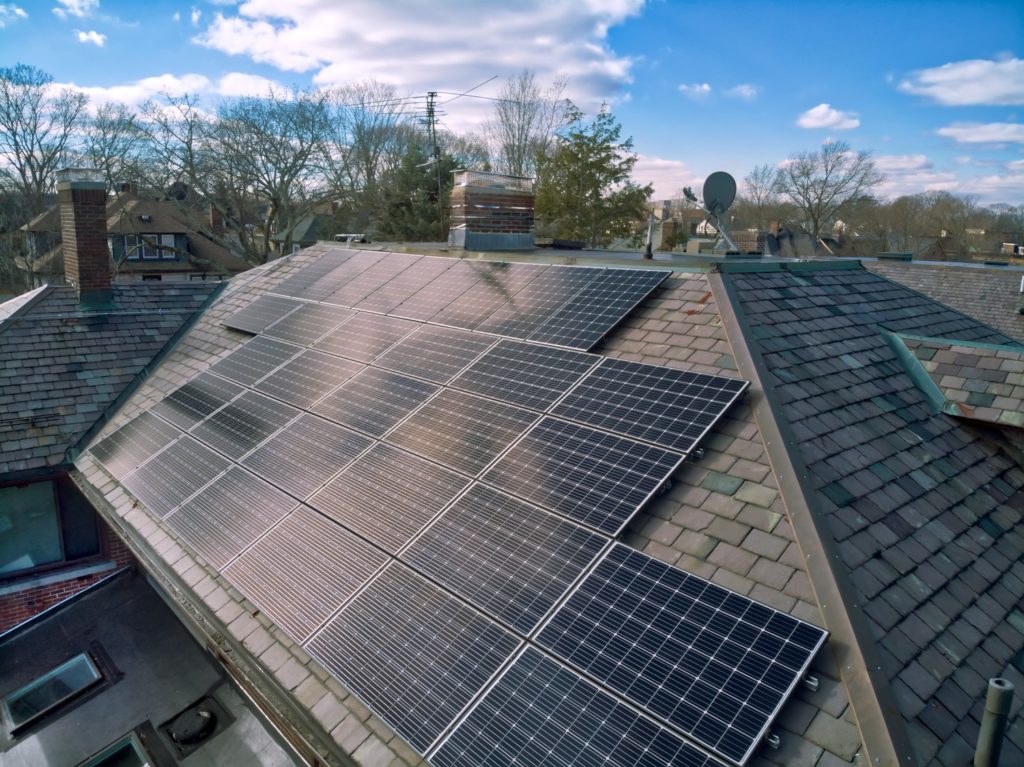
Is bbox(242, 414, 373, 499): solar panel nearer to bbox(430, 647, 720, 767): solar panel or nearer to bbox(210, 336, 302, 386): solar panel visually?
bbox(210, 336, 302, 386): solar panel

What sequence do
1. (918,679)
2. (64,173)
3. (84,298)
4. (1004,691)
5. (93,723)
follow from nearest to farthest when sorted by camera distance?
1. (1004,691)
2. (918,679)
3. (93,723)
4. (84,298)
5. (64,173)

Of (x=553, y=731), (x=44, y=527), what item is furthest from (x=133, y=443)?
(x=553, y=731)

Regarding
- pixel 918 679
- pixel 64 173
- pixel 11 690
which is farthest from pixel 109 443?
pixel 918 679

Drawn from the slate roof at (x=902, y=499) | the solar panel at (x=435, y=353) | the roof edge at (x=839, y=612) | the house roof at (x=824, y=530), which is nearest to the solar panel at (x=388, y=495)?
the house roof at (x=824, y=530)

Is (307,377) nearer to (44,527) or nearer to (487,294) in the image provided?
(487,294)

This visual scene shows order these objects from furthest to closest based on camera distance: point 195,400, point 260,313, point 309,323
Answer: point 260,313, point 309,323, point 195,400

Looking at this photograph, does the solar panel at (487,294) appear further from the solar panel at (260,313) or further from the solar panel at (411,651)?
the solar panel at (411,651)

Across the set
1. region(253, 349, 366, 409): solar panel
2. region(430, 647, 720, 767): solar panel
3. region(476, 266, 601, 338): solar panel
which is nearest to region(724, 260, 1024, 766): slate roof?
region(430, 647, 720, 767): solar panel

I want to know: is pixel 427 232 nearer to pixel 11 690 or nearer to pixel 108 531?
pixel 108 531
